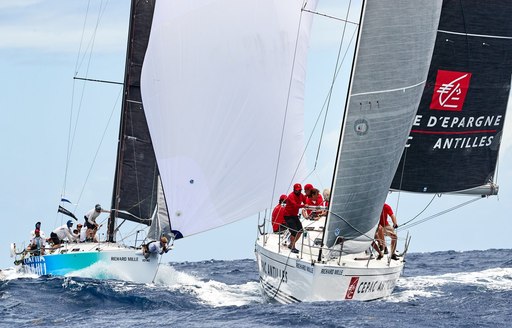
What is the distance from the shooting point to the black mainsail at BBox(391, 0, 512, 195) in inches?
923

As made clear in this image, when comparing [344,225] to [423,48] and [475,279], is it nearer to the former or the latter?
[423,48]

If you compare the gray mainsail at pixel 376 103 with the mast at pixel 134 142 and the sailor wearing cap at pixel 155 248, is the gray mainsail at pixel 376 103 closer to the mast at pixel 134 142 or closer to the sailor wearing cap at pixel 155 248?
the sailor wearing cap at pixel 155 248

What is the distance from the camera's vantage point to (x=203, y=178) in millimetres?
22359

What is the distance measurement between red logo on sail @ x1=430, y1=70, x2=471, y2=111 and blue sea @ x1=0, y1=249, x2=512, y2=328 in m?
3.99

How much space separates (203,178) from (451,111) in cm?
572

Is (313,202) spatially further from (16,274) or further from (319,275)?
(16,274)

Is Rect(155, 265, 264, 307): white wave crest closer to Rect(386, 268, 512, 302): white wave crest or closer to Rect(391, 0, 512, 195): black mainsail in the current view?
Rect(386, 268, 512, 302): white wave crest

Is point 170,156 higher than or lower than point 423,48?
lower

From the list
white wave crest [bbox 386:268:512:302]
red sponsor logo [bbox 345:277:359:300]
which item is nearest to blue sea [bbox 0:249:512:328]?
white wave crest [bbox 386:268:512:302]

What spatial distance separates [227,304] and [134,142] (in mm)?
8095

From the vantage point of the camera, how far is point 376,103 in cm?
1862

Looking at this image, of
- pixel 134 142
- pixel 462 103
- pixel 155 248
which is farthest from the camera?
pixel 134 142

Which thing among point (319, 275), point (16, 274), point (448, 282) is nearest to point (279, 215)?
point (319, 275)

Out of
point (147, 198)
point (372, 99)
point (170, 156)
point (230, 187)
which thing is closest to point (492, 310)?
point (372, 99)
